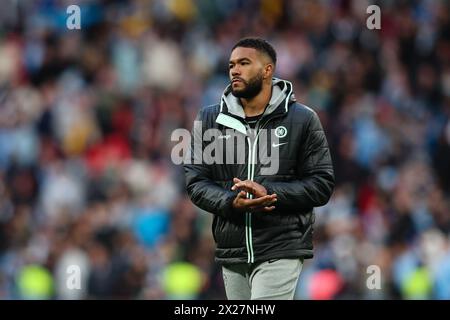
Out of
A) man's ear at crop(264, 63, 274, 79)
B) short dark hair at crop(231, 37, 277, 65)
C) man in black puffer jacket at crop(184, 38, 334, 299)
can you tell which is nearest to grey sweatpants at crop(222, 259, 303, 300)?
man in black puffer jacket at crop(184, 38, 334, 299)

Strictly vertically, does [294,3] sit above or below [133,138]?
above

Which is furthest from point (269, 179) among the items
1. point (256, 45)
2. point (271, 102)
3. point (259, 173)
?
point (256, 45)

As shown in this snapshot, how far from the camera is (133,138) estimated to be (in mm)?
12656

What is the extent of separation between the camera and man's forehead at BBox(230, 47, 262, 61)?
5816 millimetres

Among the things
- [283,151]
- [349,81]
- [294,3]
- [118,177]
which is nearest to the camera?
[283,151]

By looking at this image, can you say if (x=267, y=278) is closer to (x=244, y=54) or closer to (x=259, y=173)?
(x=259, y=173)

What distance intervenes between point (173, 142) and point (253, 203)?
677cm

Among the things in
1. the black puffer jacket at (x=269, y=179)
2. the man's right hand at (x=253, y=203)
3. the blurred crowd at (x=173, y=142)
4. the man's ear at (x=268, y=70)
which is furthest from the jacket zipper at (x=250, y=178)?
the blurred crowd at (x=173, y=142)

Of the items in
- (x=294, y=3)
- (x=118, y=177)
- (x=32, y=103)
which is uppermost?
(x=294, y=3)

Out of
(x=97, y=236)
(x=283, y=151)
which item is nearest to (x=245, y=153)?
(x=283, y=151)

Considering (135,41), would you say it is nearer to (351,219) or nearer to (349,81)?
(349,81)

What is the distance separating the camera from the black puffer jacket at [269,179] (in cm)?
571

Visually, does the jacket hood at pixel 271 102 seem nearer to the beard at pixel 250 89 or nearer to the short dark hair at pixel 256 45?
the beard at pixel 250 89
